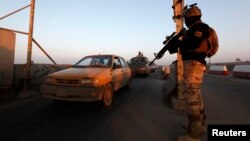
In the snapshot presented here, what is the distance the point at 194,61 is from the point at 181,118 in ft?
6.92

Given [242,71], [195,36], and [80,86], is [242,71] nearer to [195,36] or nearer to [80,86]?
[80,86]

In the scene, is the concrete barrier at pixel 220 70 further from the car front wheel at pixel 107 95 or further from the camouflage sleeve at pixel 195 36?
the camouflage sleeve at pixel 195 36

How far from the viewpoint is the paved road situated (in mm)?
3939

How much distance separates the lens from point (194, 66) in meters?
3.50

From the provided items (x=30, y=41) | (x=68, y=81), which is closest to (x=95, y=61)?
(x=68, y=81)

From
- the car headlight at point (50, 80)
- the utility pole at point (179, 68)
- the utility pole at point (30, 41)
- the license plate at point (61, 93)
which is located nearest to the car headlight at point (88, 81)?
the license plate at point (61, 93)

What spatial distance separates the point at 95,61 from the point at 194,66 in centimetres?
476

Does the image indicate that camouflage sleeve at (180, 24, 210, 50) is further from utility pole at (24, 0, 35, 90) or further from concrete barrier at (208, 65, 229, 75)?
concrete barrier at (208, 65, 229, 75)

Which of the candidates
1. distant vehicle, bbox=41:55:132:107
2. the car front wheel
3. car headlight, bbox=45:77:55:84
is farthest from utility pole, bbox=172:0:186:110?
car headlight, bbox=45:77:55:84

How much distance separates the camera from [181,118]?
5.14 metres

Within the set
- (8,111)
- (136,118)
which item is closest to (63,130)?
(136,118)

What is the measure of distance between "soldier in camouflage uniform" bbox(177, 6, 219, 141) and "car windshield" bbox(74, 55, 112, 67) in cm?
413

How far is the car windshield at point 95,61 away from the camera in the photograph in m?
7.36

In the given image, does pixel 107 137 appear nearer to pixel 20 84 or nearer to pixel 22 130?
pixel 22 130
